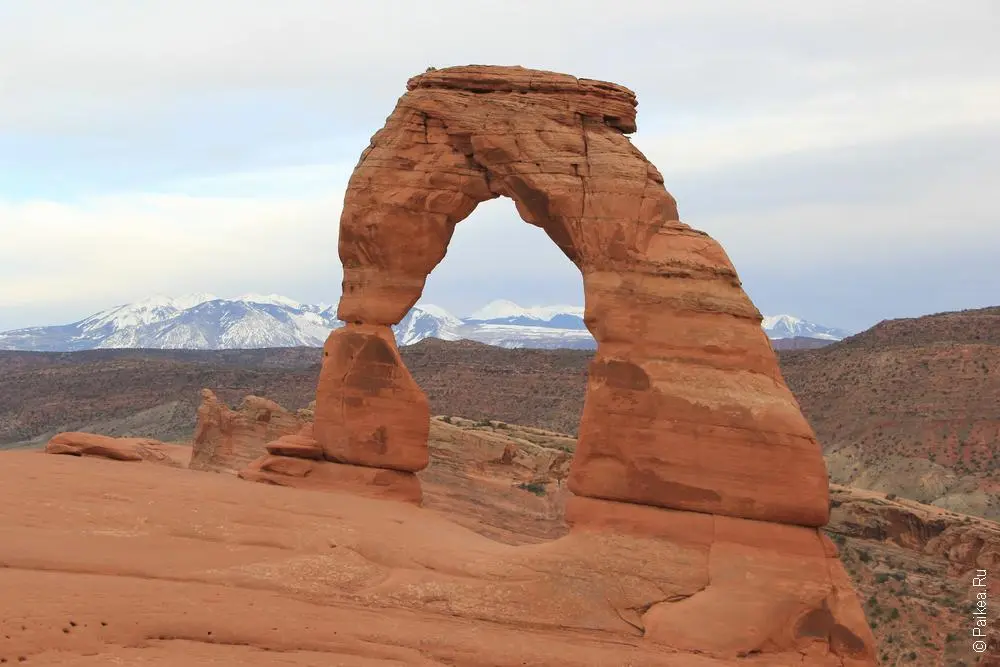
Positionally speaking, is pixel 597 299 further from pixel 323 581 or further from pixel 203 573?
pixel 203 573

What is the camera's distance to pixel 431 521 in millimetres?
21109

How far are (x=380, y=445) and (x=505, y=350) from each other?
67986 millimetres

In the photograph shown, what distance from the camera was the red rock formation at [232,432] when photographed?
3148cm

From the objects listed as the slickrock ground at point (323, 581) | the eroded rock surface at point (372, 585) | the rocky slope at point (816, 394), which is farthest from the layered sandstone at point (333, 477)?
the rocky slope at point (816, 394)

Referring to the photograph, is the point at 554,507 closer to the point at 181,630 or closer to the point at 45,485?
the point at 45,485

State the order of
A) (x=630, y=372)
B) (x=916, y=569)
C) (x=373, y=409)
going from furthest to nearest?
Answer: (x=916, y=569) → (x=373, y=409) → (x=630, y=372)

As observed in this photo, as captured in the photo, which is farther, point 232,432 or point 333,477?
Result: point 232,432

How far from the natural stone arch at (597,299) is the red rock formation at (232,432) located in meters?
9.13

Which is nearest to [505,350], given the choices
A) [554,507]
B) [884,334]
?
[884,334]

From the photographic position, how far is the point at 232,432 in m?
33.0

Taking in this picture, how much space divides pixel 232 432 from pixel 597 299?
17578 mm
